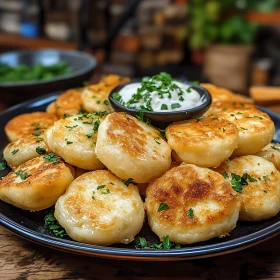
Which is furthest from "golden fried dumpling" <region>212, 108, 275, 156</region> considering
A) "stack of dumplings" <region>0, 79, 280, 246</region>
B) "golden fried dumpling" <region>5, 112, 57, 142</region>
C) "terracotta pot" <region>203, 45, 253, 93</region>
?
"terracotta pot" <region>203, 45, 253, 93</region>

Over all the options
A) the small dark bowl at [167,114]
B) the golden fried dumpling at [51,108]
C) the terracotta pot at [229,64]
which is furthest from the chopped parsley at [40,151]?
the terracotta pot at [229,64]

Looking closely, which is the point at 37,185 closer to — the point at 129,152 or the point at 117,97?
the point at 129,152

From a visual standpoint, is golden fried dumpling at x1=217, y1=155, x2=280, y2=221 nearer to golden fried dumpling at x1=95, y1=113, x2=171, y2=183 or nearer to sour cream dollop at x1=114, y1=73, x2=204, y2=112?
golden fried dumpling at x1=95, y1=113, x2=171, y2=183

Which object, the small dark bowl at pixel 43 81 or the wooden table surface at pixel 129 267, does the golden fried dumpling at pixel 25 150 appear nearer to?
the wooden table surface at pixel 129 267

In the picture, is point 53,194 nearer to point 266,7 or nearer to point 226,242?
point 226,242

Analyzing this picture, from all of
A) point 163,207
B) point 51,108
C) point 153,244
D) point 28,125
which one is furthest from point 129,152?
point 51,108
